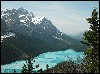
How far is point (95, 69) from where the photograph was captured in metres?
42.9

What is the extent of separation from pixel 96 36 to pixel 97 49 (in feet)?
7.83

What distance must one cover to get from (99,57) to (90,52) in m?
2.48

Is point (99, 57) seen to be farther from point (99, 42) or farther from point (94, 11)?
point (94, 11)

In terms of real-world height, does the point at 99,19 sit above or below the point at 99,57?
above

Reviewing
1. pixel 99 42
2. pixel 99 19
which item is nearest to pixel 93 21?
pixel 99 19

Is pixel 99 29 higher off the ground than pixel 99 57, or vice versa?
pixel 99 29

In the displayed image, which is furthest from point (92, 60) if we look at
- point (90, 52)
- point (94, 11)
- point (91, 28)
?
point (94, 11)

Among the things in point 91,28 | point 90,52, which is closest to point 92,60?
point 90,52

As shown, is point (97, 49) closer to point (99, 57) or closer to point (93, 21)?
point (99, 57)

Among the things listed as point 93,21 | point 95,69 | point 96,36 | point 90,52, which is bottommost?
point 95,69

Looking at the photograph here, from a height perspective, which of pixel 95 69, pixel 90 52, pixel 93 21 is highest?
pixel 93 21

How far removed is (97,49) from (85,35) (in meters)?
3.57

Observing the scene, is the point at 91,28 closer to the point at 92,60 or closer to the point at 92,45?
the point at 92,45

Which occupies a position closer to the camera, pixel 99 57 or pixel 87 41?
pixel 99 57
